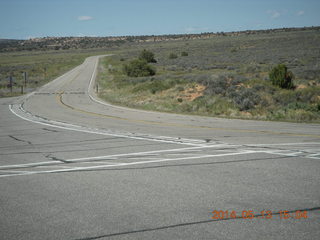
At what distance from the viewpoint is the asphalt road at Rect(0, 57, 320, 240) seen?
4852 mm

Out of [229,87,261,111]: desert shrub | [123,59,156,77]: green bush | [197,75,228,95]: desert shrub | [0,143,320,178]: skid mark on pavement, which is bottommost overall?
[0,143,320,178]: skid mark on pavement

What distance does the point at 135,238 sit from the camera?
180 inches

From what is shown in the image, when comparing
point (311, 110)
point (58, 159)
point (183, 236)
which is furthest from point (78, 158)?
point (311, 110)

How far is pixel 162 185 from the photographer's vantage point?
6715 millimetres

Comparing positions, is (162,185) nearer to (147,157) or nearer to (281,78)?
(147,157)

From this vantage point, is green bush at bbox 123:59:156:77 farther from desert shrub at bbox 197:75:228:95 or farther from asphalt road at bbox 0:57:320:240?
asphalt road at bbox 0:57:320:240

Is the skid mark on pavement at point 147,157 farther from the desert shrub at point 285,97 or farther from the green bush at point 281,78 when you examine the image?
the green bush at point 281,78

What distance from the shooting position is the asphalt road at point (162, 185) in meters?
4.85

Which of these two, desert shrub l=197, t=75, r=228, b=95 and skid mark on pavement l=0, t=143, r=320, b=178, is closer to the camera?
skid mark on pavement l=0, t=143, r=320, b=178

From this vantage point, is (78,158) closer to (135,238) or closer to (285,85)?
(135,238)
